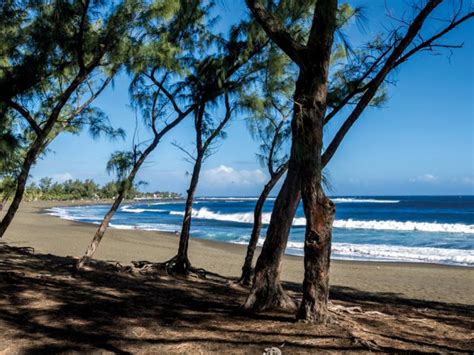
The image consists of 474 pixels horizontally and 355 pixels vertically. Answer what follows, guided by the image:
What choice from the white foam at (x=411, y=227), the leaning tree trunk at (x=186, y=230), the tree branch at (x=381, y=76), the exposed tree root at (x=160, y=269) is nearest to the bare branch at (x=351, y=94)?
the tree branch at (x=381, y=76)

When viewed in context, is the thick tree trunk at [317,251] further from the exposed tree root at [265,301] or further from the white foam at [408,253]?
the white foam at [408,253]

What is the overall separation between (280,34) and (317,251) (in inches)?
93.7

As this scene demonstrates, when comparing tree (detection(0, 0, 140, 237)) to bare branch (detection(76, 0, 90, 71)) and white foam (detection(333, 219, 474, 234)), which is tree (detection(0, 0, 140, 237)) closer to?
bare branch (detection(76, 0, 90, 71))

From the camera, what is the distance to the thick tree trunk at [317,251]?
4824mm

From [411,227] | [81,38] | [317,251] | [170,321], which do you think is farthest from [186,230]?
[411,227]

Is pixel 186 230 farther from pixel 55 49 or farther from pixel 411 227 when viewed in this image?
pixel 411 227

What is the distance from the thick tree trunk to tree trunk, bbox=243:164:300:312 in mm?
678

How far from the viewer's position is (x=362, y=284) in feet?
38.4

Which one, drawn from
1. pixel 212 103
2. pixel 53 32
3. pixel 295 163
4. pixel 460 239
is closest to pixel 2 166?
pixel 53 32

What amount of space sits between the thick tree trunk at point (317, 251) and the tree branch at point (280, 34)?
4.72ft

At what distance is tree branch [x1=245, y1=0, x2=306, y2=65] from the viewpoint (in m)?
4.95

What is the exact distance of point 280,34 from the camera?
5.01 meters

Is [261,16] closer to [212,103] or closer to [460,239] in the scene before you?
[212,103]

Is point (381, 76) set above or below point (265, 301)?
above
